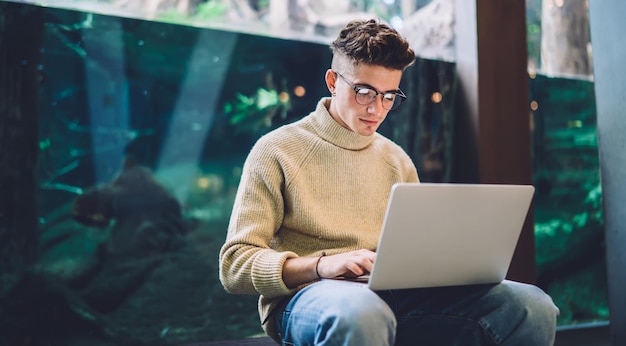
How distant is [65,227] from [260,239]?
3.53 feet

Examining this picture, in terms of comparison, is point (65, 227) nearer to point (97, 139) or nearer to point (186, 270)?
point (97, 139)

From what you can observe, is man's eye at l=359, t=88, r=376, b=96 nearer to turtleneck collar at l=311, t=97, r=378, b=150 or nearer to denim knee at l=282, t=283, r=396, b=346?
turtleneck collar at l=311, t=97, r=378, b=150

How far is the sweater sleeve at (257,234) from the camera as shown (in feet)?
4.34

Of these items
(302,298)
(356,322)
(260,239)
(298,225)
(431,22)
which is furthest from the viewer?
(431,22)

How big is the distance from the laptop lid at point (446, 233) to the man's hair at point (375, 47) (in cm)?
50

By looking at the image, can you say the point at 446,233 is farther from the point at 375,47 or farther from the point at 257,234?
the point at 375,47

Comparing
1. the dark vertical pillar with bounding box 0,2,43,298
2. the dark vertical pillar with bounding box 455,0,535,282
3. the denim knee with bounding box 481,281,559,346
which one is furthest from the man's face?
the dark vertical pillar with bounding box 455,0,535,282

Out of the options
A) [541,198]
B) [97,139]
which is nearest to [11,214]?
[97,139]

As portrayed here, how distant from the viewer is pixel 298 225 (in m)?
1.52

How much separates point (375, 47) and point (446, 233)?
0.58 metres

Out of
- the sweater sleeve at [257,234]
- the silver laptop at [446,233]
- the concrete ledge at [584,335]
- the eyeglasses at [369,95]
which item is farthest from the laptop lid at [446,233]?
the concrete ledge at [584,335]

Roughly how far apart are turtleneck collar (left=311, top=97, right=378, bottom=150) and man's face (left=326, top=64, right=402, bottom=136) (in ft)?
0.08

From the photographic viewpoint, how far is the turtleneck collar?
166 cm

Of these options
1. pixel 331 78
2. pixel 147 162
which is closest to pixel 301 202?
pixel 331 78
